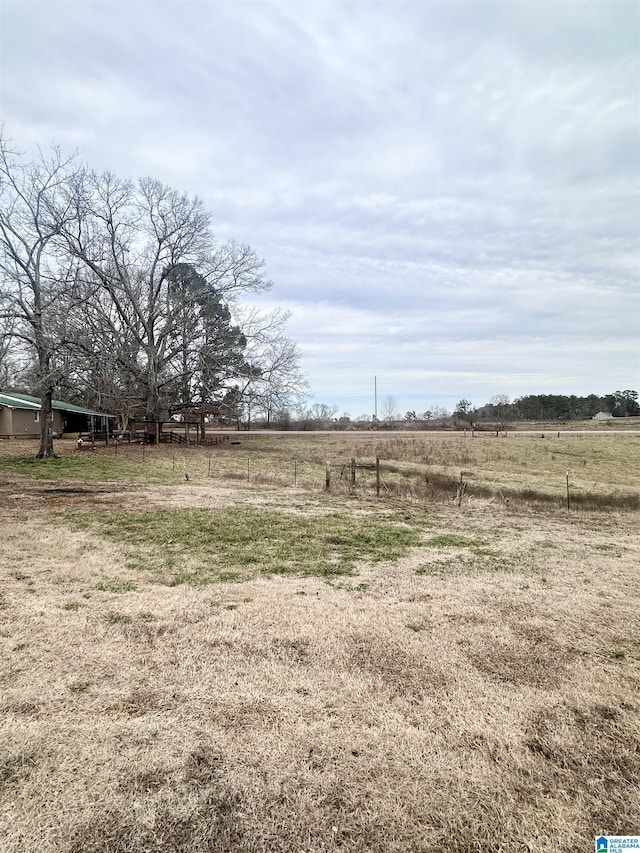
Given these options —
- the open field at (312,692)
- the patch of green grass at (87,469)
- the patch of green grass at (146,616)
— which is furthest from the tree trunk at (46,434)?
the patch of green grass at (146,616)

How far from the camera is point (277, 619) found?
163 inches

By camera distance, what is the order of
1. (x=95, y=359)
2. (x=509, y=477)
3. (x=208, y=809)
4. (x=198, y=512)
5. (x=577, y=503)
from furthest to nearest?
(x=509, y=477)
(x=95, y=359)
(x=577, y=503)
(x=198, y=512)
(x=208, y=809)

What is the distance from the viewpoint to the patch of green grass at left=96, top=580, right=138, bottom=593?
480 cm

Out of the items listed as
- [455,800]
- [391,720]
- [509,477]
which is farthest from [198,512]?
[509,477]

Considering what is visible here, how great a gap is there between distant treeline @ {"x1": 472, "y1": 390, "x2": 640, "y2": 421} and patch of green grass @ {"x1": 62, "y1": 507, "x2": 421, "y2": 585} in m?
61.9

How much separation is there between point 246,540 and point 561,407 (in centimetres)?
7909

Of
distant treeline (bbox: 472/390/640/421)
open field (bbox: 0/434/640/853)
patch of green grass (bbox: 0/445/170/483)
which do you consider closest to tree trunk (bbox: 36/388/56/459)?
patch of green grass (bbox: 0/445/170/483)

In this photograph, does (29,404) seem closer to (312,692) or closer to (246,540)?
(246,540)

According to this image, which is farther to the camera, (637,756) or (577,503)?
(577,503)

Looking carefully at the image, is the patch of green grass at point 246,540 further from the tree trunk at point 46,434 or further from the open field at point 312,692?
the tree trunk at point 46,434

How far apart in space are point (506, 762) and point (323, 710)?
1.02 meters

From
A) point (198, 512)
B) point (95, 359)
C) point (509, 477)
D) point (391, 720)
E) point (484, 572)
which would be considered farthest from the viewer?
point (509, 477)

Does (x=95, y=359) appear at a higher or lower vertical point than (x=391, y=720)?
higher

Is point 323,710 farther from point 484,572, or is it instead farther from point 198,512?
point 198,512
